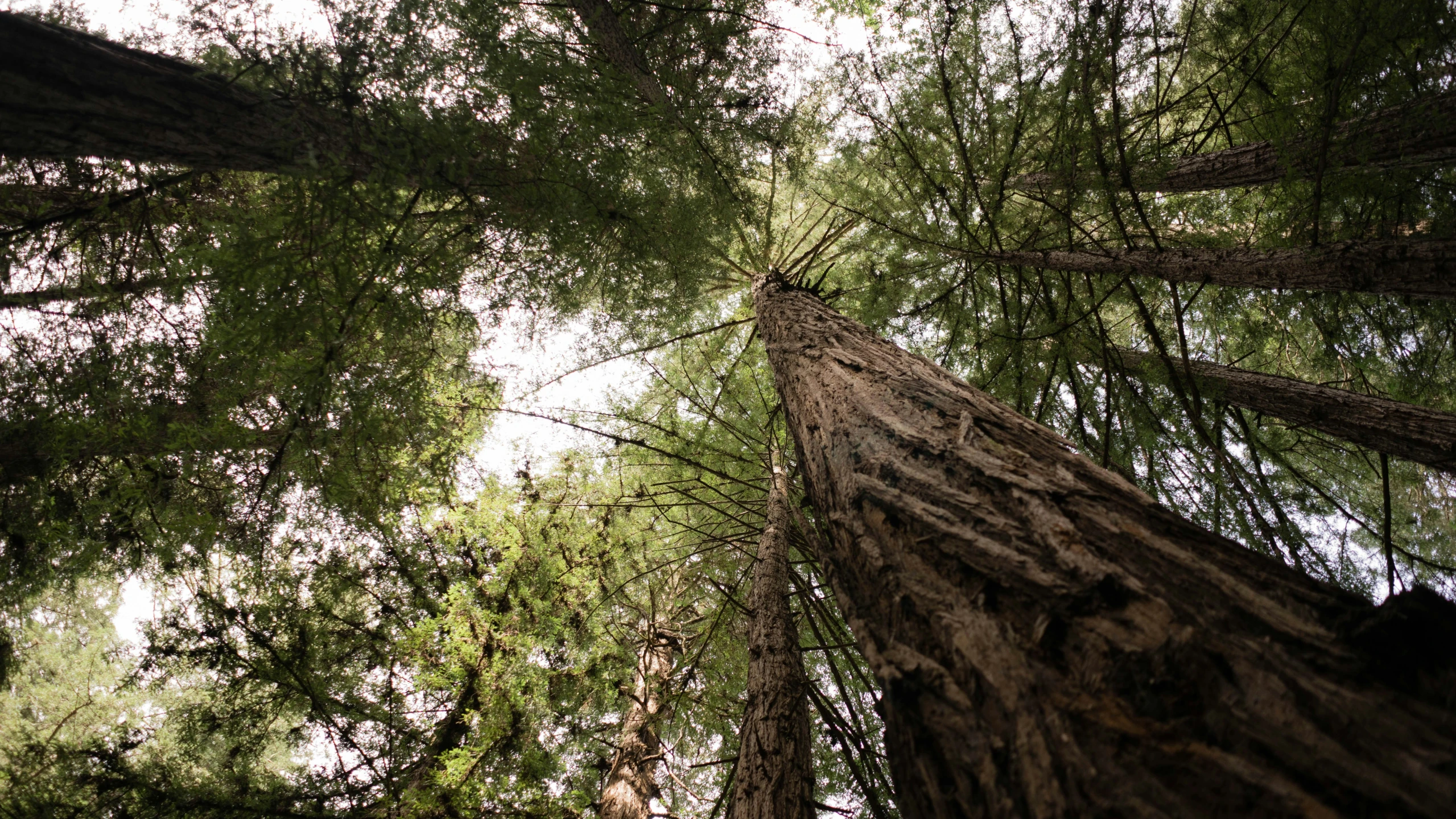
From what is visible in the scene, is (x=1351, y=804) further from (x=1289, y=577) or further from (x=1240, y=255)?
(x=1240, y=255)

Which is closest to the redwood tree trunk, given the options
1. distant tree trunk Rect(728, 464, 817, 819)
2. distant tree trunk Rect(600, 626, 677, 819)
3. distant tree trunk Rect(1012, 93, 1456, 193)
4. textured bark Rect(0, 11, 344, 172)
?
distant tree trunk Rect(1012, 93, 1456, 193)

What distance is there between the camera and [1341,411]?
3.38m

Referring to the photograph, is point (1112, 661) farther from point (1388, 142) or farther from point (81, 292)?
point (81, 292)

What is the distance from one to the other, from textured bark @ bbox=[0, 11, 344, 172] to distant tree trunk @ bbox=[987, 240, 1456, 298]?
11.7ft

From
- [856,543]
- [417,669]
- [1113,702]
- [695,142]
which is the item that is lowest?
[1113,702]

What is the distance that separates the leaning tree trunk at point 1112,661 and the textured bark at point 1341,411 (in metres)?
2.30

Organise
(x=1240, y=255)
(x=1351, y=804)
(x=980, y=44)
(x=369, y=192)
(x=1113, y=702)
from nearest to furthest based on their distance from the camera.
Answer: (x=1351, y=804)
(x=1113, y=702)
(x=369, y=192)
(x=1240, y=255)
(x=980, y=44)

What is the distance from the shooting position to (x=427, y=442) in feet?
11.8

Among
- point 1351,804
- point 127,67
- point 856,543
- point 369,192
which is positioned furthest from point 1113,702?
point 127,67

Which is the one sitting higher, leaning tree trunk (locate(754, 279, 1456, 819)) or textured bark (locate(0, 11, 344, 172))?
textured bark (locate(0, 11, 344, 172))

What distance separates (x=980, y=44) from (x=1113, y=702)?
15.4 ft

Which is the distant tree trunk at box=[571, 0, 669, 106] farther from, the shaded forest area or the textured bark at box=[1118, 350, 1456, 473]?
the textured bark at box=[1118, 350, 1456, 473]

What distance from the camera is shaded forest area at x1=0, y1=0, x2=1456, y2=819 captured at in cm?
78

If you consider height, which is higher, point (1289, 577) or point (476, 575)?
point (476, 575)
